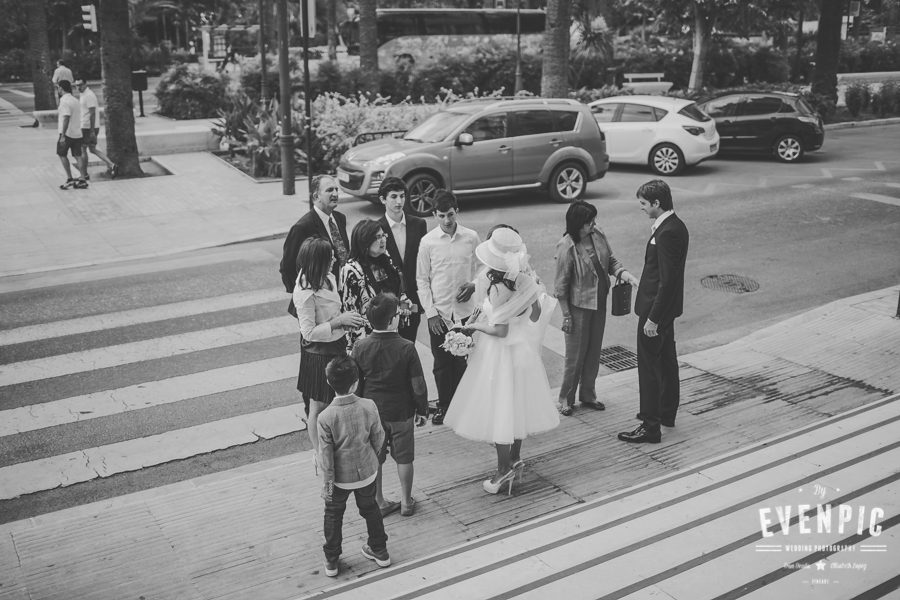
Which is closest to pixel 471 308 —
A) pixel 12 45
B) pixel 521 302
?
pixel 521 302

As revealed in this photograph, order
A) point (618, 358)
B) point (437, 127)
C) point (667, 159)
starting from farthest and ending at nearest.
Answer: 1. point (667, 159)
2. point (437, 127)
3. point (618, 358)

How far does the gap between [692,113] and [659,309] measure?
13400 millimetres

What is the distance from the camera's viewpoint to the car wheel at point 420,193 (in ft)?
47.8

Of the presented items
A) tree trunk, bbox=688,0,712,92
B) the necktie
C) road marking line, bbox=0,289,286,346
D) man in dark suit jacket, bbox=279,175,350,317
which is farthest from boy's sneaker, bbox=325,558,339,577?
tree trunk, bbox=688,0,712,92

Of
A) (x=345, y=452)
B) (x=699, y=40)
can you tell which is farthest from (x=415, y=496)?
(x=699, y=40)

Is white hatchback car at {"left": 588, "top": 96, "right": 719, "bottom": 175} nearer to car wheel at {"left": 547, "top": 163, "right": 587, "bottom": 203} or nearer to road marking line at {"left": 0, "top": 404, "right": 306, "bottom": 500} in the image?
car wheel at {"left": 547, "top": 163, "right": 587, "bottom": 203}

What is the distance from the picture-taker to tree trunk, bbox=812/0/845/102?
26.7 metres

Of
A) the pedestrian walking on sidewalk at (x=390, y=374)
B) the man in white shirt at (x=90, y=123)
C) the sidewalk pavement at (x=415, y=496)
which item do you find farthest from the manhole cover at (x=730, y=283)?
the man in white shirt at (x=90, y=123)

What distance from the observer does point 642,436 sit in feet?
22.2

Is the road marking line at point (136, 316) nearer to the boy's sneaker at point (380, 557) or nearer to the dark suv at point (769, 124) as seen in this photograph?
the boy's sneaker at point (380, 557)

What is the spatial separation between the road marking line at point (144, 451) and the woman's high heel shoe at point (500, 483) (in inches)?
78.2

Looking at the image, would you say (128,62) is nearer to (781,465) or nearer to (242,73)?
(242,73)

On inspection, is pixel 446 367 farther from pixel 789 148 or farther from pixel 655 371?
pixel 789 148

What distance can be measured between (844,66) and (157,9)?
4032 cm
